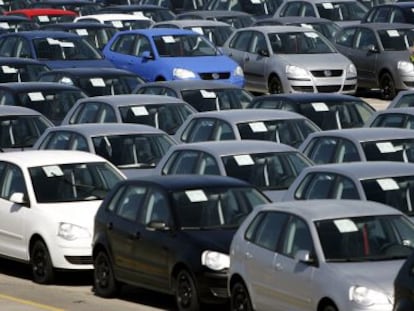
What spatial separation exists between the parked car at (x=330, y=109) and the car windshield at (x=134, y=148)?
11.3 ft

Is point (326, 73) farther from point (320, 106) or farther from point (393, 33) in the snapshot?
point (320, 106)

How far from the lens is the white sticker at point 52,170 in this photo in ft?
76.2

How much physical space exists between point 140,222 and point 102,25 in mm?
24505

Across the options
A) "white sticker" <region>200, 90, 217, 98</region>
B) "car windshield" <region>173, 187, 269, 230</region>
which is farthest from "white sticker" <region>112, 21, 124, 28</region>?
"car windshield" <region>173, 187, 269, 230</region>

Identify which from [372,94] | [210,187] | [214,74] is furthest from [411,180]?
[372,94]

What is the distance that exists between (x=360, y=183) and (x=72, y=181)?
4.02m

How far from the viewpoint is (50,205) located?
22641mm

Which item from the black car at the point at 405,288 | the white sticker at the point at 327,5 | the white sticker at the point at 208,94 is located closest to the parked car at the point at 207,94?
the white sticker at the point at 208,94

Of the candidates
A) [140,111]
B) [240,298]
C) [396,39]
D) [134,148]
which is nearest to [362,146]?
[134,148]

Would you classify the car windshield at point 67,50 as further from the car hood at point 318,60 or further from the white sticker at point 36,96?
the white sticker at point 36,96

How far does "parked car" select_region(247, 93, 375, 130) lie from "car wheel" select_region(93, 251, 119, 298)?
8.14 m

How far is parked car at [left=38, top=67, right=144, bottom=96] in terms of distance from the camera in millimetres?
34594

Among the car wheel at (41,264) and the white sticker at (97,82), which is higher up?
the car wheel at (41,264)

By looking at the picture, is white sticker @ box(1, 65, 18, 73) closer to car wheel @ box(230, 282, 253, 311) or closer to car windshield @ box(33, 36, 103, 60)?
car windshield @ box(33, 36, 103, 60)
